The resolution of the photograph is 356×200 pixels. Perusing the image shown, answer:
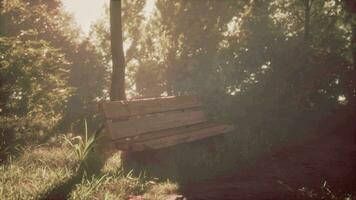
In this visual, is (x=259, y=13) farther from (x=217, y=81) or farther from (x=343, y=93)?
(x=343, y=93)

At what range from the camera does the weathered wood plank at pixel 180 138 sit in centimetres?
632

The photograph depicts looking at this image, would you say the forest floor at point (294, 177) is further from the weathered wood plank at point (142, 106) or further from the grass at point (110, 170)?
the weathered wood plank at point (142, 106)

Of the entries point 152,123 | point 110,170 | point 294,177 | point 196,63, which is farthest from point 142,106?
point 196,63

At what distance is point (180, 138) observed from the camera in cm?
728

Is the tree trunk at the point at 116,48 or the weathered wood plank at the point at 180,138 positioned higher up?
the tree trunk at the point at 116,48

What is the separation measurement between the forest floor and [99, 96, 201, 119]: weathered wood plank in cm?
197

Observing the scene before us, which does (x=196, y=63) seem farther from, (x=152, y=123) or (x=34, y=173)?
(x=34, y=173)

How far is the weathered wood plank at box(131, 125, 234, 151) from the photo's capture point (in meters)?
6.32

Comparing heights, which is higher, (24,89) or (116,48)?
(116,48)

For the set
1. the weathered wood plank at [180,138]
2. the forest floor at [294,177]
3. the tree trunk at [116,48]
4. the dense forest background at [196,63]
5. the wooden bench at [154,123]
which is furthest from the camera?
the tree trunk at [116,48]

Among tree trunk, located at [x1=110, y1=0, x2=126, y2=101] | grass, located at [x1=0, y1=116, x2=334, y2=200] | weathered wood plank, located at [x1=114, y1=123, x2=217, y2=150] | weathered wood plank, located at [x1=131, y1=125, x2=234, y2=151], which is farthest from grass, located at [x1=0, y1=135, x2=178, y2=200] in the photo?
tree trunk, located at [x1=110, y1=0, x2=126, y2=101]

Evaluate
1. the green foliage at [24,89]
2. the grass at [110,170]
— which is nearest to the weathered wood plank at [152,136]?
the grass at [110,170]

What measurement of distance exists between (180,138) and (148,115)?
1.05 metres

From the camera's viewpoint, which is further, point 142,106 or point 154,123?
point 154,123
